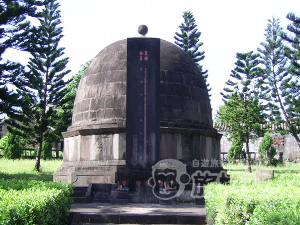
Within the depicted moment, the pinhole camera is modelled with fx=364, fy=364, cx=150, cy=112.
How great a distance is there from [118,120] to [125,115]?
36 cm

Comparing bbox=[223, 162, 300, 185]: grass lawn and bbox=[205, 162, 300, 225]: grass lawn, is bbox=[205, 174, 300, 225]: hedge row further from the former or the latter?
bbox=[223, 162, 300, 185]: grass lawn

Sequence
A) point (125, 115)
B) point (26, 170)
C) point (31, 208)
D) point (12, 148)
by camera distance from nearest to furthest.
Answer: point (31, 208) < point (125, 115) < point (26, 170) < point (12, 148)

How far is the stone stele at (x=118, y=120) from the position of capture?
1473cm

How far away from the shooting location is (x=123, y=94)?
1529 centimetres

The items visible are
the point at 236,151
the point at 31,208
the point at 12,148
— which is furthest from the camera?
the point at 236,151

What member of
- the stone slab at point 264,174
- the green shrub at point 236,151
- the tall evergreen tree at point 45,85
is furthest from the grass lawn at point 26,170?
the green shrub at point 236,151

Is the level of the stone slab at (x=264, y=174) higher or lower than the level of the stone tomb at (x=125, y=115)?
lower

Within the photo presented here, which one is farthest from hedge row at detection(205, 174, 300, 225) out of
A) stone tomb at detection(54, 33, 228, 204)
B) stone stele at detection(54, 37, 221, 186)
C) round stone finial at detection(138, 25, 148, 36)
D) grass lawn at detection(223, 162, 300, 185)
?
grass lawn at detection(223, 162, 300, 185)

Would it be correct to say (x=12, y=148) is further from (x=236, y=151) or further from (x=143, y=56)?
(x=143, y=56)

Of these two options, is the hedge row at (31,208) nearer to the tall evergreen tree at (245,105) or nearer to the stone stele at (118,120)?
the stone stele at (118,120)

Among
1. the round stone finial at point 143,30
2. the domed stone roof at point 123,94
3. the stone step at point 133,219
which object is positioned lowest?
the stone step at point 133,219

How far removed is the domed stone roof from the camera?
601 inches

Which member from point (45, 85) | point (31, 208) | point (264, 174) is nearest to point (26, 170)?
point (45, 85)

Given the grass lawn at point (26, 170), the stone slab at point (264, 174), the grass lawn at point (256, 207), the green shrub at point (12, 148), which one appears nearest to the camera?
the grass lawn at point (256, 207)
